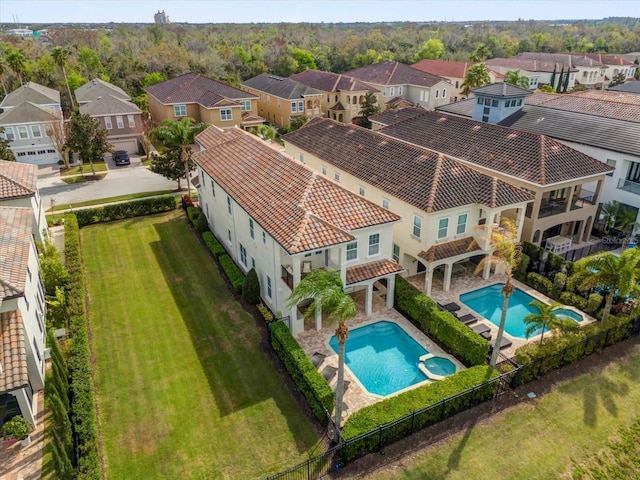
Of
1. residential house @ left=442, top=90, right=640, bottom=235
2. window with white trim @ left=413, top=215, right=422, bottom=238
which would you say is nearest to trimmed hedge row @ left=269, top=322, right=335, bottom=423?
window with white trim @ left=413, top=215, right=422, bottom=238

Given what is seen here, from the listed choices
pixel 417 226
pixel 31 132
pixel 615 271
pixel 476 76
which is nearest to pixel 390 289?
pixel 417 226

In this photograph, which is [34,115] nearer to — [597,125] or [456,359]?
[456,359]

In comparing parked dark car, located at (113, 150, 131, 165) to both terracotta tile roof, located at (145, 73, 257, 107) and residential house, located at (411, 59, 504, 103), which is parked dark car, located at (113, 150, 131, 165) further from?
residential house, located at (411, 59, 504, 103)

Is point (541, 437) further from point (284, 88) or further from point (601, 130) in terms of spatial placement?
point (284, 88)

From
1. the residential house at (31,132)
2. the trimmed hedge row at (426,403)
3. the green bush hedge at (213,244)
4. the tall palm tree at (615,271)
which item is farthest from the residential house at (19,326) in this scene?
the residential house at (31,132)

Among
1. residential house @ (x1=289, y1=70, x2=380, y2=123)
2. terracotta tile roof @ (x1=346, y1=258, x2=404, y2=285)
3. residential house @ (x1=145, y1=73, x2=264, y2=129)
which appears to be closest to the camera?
terracotta tile roof @ (x1=346, y1=258, x2=404, y2=285)

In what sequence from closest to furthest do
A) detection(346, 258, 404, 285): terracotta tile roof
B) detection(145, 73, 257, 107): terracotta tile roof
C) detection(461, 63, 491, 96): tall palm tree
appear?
1. detection(346, 258, 404, 285): terracotta tile roof
2. detection(145, 73, 257, 107): terracotta tile roof
3. detection(461, 63, 491, 96): tall palm tree

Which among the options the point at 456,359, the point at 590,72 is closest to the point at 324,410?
the point at 456,359
